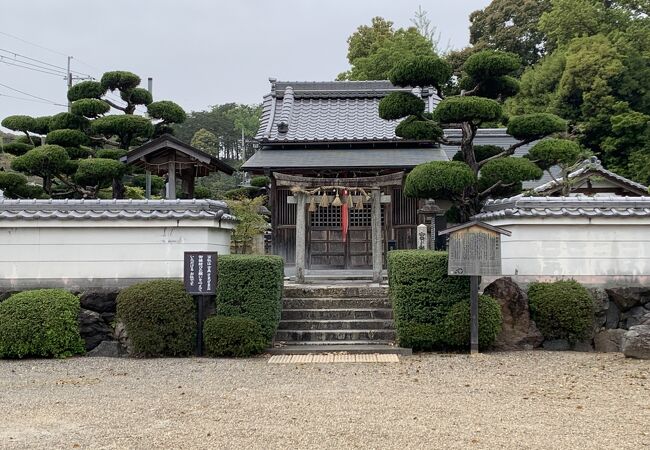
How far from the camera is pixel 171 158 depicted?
14.0 meters

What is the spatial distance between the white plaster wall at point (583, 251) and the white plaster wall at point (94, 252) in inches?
229

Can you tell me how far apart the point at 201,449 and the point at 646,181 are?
22322 millimetres

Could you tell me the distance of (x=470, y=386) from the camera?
7508 millimetres

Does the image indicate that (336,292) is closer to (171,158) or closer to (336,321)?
(336,321)

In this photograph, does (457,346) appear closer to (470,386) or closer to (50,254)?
(470,386)

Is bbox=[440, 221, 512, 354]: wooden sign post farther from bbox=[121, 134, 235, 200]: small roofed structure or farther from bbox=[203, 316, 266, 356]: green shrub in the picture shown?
bbox=[121, 134, 235, 200]: small roofed structure

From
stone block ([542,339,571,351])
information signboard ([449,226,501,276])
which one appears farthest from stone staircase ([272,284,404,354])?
stone block ([542,339,571,351])

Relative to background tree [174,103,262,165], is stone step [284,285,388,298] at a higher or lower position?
lower

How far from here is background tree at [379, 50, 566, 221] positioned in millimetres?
11266

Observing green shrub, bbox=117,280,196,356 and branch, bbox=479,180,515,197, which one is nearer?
green shrub, bbox=117,280,196,356

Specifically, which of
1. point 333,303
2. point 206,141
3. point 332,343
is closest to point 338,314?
point 333,303

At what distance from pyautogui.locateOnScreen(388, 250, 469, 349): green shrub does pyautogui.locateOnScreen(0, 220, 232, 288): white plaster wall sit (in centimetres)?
375

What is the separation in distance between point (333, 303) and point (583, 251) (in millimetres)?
4719

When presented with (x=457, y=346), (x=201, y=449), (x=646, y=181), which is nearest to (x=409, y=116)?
(x=457, y=346)
